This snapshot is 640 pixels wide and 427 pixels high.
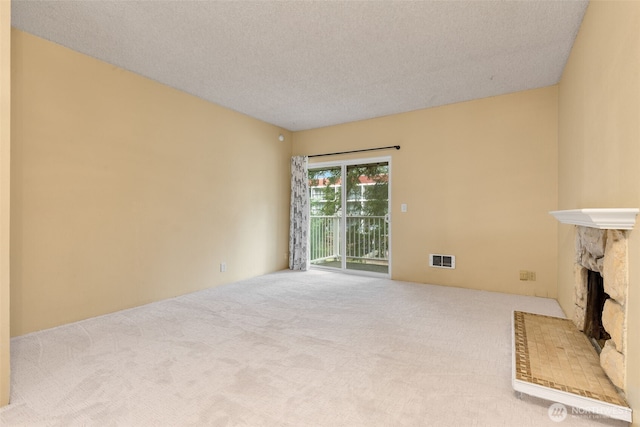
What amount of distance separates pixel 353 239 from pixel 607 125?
3.63 m

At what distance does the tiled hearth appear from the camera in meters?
1.49

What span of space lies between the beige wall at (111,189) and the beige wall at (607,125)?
3.85 metres

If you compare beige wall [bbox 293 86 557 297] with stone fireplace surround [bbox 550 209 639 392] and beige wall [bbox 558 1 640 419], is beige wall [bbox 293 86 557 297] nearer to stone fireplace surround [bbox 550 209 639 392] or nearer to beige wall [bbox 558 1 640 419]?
beige wall [bbox 558 1 640 419]

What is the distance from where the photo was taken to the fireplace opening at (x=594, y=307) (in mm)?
2195

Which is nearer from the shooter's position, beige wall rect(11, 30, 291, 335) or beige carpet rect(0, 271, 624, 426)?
beige carpet rect(0, 271, 624, 426)

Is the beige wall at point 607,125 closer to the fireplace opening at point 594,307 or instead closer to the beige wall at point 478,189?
the fireplace opening at point 594,307

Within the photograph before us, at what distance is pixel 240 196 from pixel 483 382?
12.1ft

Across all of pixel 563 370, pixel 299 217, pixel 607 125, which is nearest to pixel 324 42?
pixel 607 125

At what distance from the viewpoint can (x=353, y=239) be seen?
17.0 feet

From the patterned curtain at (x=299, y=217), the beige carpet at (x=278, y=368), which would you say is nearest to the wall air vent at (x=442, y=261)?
the beige carpet at (x=278, y=368)

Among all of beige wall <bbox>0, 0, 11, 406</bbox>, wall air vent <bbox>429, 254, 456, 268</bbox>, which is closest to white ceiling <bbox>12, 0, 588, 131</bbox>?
beige wall <bbox>0, 0, 11, 406</bbox>

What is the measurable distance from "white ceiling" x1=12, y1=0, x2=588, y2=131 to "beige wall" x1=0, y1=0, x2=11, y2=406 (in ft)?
2.55

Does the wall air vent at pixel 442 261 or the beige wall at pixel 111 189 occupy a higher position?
the beige wall at pixel 111 189

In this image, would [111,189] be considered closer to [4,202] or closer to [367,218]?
[4,202]
